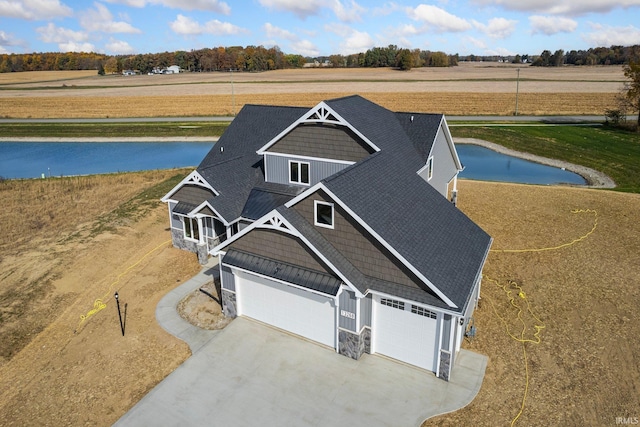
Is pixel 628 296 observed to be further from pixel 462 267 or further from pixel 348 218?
pixel 348 218

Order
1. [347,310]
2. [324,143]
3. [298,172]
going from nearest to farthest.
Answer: [347,310]
[324,143]
[298,172]

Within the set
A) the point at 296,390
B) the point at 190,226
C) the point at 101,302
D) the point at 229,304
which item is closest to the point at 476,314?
→ the point at 296,390

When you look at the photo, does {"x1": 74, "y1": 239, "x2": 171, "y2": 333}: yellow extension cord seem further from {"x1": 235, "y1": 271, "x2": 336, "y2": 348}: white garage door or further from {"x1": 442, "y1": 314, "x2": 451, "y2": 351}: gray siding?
{"x1": 442, "y1": 314, "x2": 451, "y2": 351}: gray siding

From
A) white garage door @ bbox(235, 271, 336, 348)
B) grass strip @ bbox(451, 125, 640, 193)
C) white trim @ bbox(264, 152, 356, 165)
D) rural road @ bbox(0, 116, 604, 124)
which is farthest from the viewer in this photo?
rural road @ bbox(0, 116, 604, 124)

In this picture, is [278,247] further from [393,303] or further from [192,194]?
[192,194]

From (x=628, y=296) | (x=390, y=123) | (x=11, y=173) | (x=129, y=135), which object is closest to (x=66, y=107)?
(x=129, y=135)

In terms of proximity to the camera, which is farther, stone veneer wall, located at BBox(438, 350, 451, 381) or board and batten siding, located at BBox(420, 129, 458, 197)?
board and batten siding, located at BBox(420, 129, 458, 197)

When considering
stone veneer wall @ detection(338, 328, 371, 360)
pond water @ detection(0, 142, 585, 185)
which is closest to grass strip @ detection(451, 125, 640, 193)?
pond water @ detection(0, 142, 585, 185)

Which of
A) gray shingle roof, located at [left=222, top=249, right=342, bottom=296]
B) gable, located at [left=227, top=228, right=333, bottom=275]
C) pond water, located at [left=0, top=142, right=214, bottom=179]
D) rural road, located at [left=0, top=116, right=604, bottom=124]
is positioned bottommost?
pond water, located at [left=0, top=142, right=214, bottom=179]
